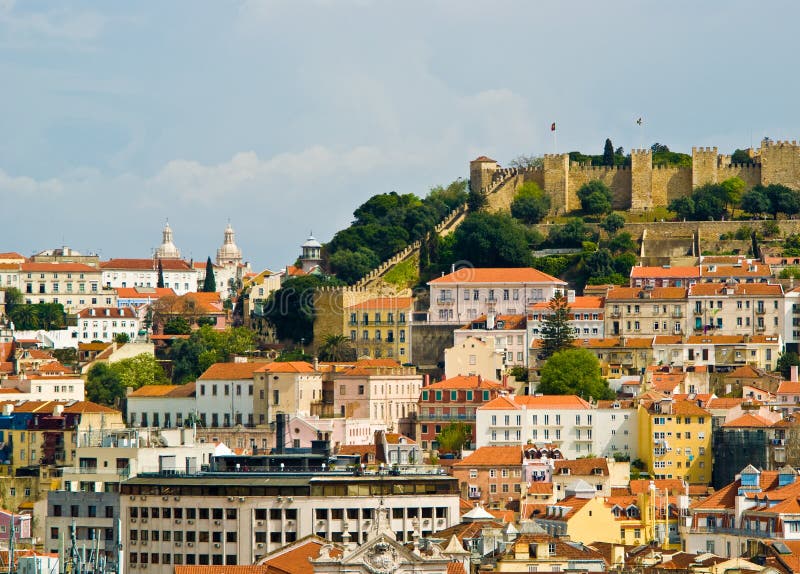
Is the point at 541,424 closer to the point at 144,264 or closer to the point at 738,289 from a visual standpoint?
the point at 738,289

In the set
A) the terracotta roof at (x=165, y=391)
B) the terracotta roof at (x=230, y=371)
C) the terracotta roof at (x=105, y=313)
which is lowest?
the terracotta roof at (x=165, y=391)

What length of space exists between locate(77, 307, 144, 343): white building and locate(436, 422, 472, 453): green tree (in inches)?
1900

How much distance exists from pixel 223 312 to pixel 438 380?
3745 cm

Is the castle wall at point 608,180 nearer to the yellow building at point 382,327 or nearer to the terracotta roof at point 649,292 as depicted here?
the yellow building at point 382,327

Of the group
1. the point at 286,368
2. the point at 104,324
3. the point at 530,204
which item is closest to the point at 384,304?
the point at 286,368

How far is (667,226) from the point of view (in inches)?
4931

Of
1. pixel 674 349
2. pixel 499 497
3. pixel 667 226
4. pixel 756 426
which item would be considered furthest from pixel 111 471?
pixel 667 226

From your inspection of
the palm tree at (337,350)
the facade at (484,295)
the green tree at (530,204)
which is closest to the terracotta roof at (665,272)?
the facade at (484,295)

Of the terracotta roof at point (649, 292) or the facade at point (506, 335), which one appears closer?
the facade at point (506, 335)

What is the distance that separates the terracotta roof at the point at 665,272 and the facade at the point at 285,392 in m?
20.0

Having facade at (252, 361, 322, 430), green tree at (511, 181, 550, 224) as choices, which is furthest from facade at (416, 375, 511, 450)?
green tree at (511, 181, 550, 224)

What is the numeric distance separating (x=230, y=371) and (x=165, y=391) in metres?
3.65

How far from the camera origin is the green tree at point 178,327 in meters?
138

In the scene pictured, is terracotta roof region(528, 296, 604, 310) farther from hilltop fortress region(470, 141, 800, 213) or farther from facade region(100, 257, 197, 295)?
facade region(100, 257, 197, 295)
